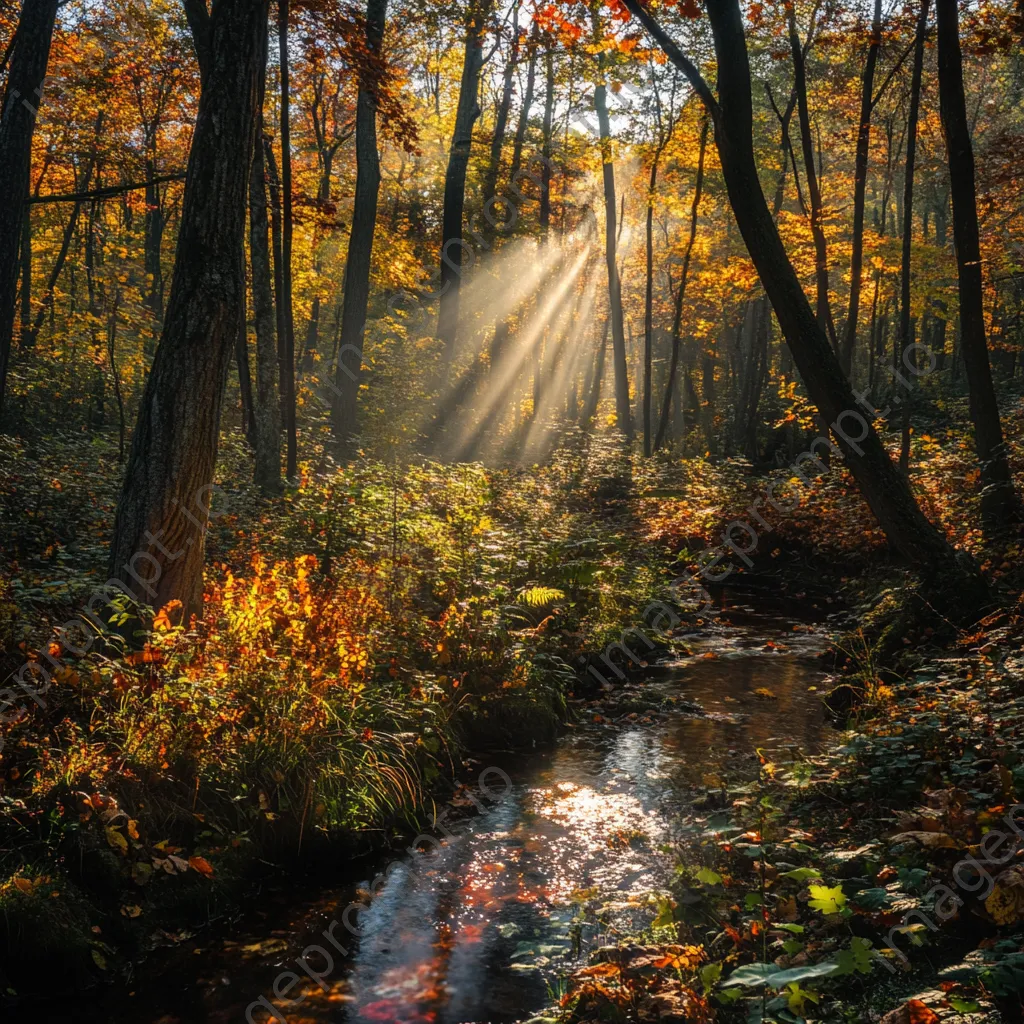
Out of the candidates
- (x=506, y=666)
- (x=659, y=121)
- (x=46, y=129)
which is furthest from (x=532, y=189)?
(x=506, y=666)

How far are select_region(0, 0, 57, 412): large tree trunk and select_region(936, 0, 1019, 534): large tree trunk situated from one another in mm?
10525

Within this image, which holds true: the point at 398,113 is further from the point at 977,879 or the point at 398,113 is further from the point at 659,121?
the point at 659,121

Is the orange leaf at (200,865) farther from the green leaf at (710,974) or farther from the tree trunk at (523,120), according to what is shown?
the tree trunk at (523,120)

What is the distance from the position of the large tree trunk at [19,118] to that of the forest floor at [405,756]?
309 centimetres

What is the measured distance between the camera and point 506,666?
8008mm

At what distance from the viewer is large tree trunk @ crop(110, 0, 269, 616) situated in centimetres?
646

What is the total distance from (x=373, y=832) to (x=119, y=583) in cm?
277

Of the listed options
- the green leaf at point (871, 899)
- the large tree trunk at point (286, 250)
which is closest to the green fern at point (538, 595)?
the green leaf at point (871, 899)

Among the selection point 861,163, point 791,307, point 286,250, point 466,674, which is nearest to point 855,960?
point 466,674

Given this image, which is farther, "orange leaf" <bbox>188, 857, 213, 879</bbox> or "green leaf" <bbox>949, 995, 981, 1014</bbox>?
"orange leaf" <bbox>188, 857, 213, 879</bbox>

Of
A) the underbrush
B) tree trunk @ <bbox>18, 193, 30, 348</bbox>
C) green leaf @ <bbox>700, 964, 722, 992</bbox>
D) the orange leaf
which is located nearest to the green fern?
the underbrush

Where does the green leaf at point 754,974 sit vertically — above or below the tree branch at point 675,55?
below

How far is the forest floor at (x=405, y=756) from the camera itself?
3689mm

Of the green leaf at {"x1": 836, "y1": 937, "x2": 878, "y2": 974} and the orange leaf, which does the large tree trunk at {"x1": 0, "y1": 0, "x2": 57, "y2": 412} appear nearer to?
the orange leaf
